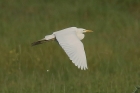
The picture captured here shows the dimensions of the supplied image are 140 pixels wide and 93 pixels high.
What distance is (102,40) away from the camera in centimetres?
723

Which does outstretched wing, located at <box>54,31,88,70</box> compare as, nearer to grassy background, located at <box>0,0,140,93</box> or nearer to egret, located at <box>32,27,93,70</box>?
egret, located at <box>32,27,93,70</box>

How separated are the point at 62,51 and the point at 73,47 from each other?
174 centimetres

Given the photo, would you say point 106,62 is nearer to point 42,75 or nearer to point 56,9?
point 42,75

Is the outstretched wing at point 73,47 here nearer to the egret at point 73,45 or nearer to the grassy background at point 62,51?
the egret at point 73,45

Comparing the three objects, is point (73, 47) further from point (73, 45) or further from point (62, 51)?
point (62, 51)

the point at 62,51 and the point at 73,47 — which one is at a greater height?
the point at 62,51

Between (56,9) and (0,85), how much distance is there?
3980 mm

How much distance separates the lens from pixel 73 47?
15.1ft

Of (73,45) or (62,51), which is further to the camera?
(62,51)

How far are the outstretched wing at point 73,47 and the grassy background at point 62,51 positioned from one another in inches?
14.9

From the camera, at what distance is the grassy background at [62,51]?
5.09 meters

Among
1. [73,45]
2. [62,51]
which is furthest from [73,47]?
[62,51]

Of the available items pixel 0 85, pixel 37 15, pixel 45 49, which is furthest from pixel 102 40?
pixel 0 85

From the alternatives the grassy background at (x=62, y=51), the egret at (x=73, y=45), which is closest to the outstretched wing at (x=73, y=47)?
the egret at (x=73, y=45)
